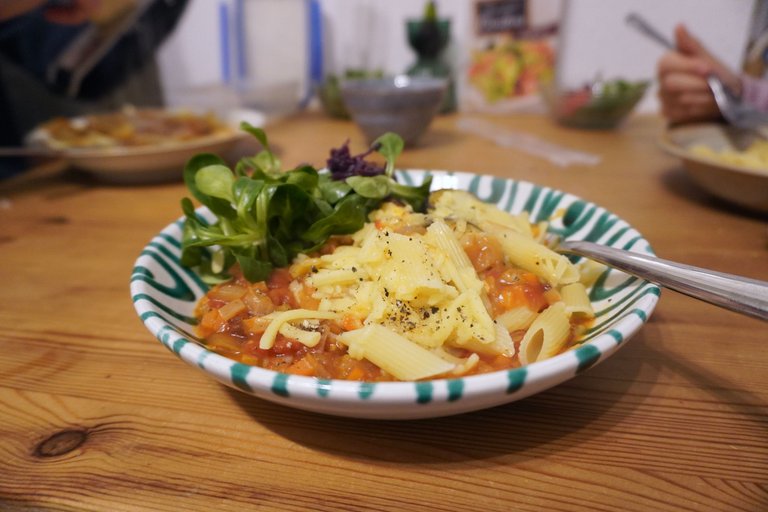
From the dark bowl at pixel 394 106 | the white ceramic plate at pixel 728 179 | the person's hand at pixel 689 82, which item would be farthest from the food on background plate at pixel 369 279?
the person's hand at pixel 689 82

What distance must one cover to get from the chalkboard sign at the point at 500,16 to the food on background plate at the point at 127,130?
6.86 ft

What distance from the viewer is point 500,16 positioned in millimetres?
3732

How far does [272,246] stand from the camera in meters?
1.23

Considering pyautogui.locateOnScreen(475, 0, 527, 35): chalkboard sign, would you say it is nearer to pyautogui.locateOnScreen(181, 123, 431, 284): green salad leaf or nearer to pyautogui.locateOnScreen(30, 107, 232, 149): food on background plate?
pyautogui.locateOnScreen(30, 107, 232, 149): food on background plate

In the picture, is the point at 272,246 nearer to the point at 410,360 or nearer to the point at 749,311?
the point at 410,360

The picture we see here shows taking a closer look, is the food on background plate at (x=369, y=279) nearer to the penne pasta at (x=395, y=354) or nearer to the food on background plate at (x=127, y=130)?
the penne pasta at (x=395, y=354)

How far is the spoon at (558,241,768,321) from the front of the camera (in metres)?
0.81

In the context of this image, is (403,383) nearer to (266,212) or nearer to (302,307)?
(302,307)

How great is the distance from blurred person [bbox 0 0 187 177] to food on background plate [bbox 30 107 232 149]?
18cm

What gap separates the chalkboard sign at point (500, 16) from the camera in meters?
3.67

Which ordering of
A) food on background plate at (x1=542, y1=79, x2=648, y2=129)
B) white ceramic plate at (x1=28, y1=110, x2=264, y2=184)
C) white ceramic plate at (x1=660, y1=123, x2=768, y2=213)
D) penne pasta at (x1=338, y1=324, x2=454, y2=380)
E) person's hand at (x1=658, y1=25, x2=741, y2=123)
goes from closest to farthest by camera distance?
penne pasta at (x1=338, y1=324, x2=454, y2=380)
white ceramic plate at (x1=660, y1=123, x2=768, y2=213)
white ceramic plate at (x1=28, y1=110, x2=264, y2=184)
person's hand at (x1=658, y1=25, x2=741, y2=123)
food on background plate at (x1=542, y1=79, x2=648, y2=129)

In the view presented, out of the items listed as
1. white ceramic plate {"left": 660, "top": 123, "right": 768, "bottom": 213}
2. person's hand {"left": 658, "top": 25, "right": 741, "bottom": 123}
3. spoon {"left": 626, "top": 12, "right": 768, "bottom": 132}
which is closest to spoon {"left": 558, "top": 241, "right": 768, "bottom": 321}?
white ceramic plate {"left": 660, "top": 123, "right": 768, "bottom": 213}

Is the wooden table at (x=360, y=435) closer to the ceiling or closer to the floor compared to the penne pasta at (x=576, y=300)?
closer to the floor

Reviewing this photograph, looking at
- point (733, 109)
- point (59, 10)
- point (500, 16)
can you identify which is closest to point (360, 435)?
point (733, 109)
